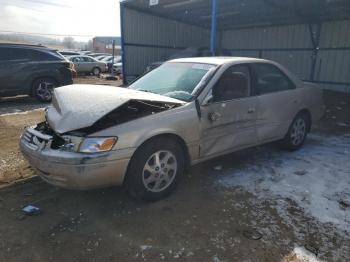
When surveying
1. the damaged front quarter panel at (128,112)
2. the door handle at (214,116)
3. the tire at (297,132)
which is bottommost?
the tire at (297,132)

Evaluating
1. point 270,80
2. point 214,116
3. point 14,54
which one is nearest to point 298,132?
point 270,80

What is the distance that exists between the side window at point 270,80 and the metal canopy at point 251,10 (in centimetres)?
712

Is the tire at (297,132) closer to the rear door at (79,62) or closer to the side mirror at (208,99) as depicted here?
the side mirror at (208,99)

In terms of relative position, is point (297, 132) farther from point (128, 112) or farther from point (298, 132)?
point (128, 112)

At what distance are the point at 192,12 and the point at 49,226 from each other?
42.2 feet

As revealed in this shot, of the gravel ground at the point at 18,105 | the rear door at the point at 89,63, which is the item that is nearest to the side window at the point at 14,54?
the gravel ground at the point at 18,105

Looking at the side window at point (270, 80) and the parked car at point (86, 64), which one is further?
the parked car at point (86, 64)

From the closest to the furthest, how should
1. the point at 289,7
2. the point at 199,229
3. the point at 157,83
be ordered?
the point at 199,229, the point at 157,83, the point at 289,7

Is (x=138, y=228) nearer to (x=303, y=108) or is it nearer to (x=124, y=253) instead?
(x=124, y=253)

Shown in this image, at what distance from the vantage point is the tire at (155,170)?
10.4 feet

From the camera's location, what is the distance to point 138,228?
2992 millimetres

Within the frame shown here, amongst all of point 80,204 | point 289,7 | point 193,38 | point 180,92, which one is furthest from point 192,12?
point 80,204

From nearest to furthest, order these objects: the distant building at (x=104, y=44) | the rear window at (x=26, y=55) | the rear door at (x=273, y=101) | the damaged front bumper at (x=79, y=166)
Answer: the damaged front bumper at (x=79, y=166) → the rear door at (x=273, y=101) → the rear window at (x=26, y=55) → the distant building at (x=104, y=44)

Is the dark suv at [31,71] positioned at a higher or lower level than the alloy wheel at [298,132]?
higher
